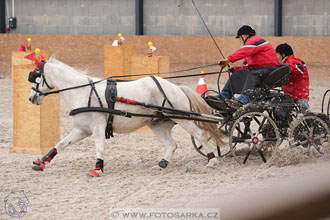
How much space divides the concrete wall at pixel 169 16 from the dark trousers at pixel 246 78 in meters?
8.54

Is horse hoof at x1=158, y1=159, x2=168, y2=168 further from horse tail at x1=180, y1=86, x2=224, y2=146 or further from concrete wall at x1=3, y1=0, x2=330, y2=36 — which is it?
concrete wall at x1=3, y1=0, x2=330, y2=36

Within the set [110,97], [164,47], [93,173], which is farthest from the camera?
[164,47]

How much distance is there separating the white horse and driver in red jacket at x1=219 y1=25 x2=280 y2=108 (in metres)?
0.47

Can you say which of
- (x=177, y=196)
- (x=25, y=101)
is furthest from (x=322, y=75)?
(x=177, y=196)

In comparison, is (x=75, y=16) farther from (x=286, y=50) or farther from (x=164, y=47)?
(x=286, y=50)

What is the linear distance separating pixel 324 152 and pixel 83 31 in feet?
39.9

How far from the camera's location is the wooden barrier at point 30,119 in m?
7.25

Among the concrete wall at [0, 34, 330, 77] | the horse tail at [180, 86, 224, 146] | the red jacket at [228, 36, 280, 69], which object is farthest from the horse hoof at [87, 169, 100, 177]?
the concrete wall at [0, 34, 330, 77]

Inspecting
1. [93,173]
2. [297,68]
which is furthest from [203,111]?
[93,173]

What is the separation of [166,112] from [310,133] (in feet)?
5.45

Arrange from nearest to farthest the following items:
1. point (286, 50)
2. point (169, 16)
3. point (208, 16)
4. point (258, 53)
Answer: point (258, 53) < point (286, 50) < point (208, 16) < point (169, 16)

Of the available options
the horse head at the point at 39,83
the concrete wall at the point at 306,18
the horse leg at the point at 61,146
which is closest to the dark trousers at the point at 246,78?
the horse leg at the point at 61,146

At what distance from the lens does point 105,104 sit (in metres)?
6.09

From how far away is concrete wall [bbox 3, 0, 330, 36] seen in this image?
574 inches
